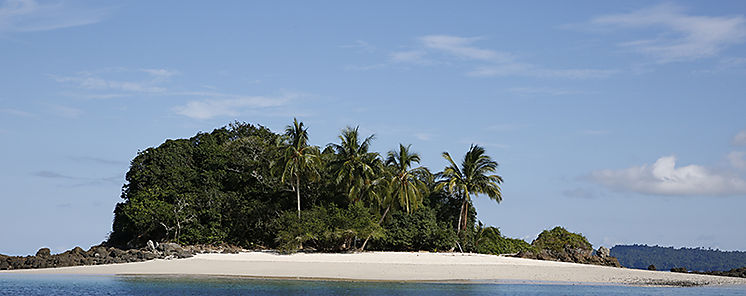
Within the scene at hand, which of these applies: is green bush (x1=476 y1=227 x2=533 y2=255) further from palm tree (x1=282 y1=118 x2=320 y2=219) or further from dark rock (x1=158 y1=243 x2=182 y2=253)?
dark rock (x1=158 y1=243 x2=182 y2=253)

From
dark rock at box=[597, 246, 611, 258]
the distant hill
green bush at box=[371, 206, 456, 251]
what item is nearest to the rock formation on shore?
green bush at box=[371, 206, 456, 251]

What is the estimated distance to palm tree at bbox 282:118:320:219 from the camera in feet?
123

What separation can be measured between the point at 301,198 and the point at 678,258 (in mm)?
51164

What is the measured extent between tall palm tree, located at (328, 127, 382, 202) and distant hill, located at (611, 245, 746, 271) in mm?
38656

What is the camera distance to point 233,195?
41438 millimetres

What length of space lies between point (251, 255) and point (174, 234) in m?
6.61

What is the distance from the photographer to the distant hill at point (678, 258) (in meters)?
70.6

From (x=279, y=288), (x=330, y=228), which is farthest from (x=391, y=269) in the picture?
(x=330, y=228)

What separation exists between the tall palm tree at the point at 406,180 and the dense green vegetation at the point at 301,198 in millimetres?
53

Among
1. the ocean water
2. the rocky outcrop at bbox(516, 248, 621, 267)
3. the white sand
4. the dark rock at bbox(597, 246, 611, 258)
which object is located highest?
the dark rock at bbox(597, 246, 611, 258)

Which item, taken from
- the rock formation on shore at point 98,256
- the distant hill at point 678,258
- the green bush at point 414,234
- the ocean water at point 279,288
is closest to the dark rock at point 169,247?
the rock formation on shore at point 98,256

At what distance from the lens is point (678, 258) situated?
76750 mm

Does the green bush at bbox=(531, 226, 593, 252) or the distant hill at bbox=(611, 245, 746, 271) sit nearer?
the green bush at bbox=(531, 226, 593, 252)

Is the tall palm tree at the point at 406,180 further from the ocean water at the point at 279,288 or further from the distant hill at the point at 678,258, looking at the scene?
the distant hill at the point at 678,258
